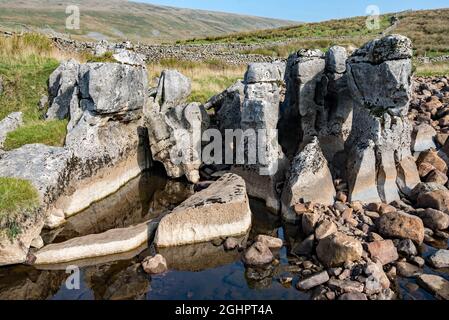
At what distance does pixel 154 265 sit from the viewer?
31.7ft

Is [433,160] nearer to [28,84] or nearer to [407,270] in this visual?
[407,270]

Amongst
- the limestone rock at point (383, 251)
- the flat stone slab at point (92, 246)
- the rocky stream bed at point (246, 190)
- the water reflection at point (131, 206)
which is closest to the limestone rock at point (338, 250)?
the rocky stream bed at point (246, 190)

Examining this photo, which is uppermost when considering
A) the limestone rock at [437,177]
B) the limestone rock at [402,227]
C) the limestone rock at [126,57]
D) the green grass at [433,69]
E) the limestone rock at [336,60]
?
the limestone rock at [336,60]

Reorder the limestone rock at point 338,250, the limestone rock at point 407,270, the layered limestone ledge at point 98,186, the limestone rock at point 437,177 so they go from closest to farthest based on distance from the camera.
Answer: the limestone rock at point 407,270
the limestone rock at point 338,250
the layered limestone ledge at point 98,186
the limestone rock at point 437,177

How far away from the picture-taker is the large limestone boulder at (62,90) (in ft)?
52.0

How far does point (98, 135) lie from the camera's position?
14430 mm

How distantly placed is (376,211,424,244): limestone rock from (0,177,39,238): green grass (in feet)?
29.5

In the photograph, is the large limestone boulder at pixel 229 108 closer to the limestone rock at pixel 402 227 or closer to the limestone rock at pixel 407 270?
the limestone rock at pixel 402 227

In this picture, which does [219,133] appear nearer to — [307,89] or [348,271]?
[307,89]

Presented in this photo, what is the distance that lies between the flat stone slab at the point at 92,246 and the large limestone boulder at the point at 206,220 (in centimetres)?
61

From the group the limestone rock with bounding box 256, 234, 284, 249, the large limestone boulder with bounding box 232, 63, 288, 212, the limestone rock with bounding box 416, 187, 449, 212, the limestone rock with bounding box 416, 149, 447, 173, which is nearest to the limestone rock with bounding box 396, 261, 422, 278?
the limestone rock with bounding box 416, 187, 449, 212

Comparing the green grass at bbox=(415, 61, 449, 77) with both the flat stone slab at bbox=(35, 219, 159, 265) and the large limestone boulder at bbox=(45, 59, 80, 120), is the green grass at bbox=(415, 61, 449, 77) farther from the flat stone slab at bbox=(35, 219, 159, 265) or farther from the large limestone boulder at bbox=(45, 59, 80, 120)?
the flat stone slab at bbox=(35, 219, 159, 265)

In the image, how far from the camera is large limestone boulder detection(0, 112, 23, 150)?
45.9 ft
